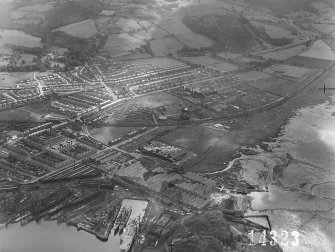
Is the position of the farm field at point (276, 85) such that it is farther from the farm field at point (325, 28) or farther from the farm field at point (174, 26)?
the farm field at point (325, 28)

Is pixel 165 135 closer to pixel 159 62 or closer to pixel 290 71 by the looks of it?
pixel 159 62

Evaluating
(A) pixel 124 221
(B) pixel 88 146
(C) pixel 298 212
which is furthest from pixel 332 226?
(B) pixel 88 146

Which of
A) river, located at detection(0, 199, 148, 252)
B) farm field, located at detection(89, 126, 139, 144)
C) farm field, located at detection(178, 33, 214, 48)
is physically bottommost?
farm field, located at detection(178, 33, 214, 48)

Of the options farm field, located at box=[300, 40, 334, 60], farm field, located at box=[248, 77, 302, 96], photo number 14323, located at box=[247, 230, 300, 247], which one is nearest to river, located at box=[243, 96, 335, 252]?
photo number 14323, located at box=[247, 230, 300, 247]

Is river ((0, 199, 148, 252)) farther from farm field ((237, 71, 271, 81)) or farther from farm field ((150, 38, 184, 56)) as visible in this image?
farm field ((150, 38, 184, 56))

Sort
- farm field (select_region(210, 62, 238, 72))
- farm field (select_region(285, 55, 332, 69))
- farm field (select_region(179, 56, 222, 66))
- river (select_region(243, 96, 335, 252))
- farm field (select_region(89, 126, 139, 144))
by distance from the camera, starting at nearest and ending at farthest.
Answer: river (select_region(243, 96, 335, 252)), farm field (select_region(89, 126, 139, 144)), farm field (select_region(210, 62, 238, 72)), farm field (select_region(179, 56, 222, 66)), farm field (select_region(285, 55, 332, 69))

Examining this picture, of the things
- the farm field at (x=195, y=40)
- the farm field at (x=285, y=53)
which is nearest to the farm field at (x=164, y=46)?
the farm field at (x=195, y=40)

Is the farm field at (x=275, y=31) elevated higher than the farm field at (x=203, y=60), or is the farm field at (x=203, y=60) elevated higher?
the farm field at (x=203, y=60)
